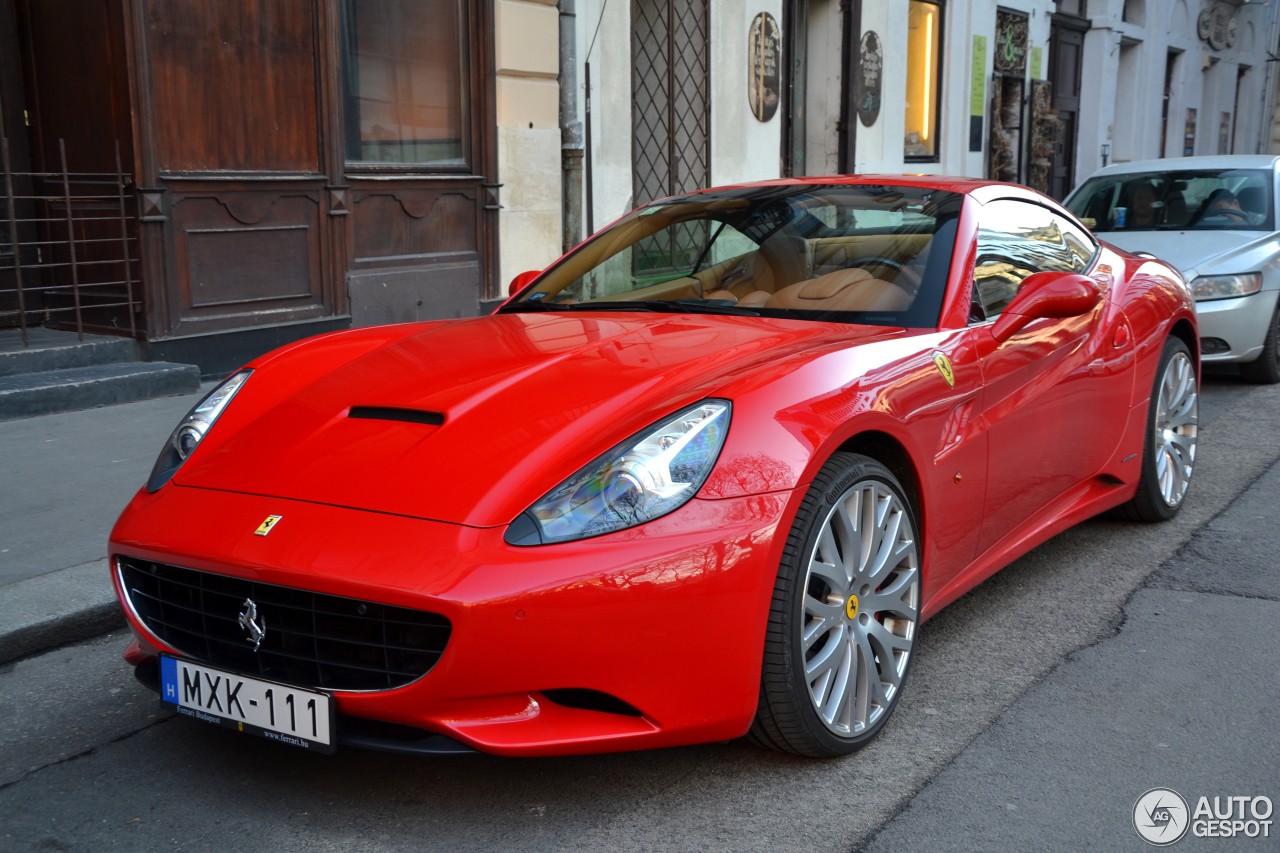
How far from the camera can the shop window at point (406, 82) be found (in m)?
9.09

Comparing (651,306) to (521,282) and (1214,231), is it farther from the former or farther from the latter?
(1214,231)

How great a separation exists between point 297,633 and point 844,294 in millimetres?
1866

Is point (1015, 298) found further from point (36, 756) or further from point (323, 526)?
point (36, 756)

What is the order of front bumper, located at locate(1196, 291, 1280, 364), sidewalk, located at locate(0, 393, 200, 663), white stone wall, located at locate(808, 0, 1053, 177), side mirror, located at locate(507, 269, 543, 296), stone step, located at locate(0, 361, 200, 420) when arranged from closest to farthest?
Result: sidewalk, located at locate(0, 393, 200, 663)
side mirror, located at locate(507, 269, 543, 296)
stone step, located at locate(0, 361, 200, 420)
front bumper, located at locate(1196, 291, 1280, 364)
white stone wall, located at locate(808, 0, 1053, 177)

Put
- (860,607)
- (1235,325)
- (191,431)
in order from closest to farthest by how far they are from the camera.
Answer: (860,607) → (191,431) → (1235,325)

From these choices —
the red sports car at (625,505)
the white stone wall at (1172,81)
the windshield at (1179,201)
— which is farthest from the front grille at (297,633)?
the white stone wall at (1172,81)

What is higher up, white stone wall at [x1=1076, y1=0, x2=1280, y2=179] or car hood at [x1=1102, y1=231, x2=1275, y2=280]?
white stone wall at [x1=1076, y1=0, x2=1280, y2=179]

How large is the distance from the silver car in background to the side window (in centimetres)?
373

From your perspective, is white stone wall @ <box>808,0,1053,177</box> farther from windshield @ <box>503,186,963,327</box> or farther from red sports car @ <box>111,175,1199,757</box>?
red sports car @ <box>111,175,1199,757</box>

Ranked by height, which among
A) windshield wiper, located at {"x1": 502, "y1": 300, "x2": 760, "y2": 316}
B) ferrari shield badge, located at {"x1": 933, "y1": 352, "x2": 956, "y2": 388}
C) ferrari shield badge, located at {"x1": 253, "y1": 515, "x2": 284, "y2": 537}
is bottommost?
ferrari shield badge, located at {"x1": 253, "y1": 515, "x2": 284, "y2": 537}

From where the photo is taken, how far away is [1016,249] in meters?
4.24

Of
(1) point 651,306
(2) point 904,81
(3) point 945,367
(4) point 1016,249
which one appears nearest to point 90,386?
(1) point 651,306

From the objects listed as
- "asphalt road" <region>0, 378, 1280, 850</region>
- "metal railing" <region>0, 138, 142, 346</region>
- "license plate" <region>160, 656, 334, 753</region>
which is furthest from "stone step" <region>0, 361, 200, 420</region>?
"license plate" <region>160, 656, 334, 753</region>

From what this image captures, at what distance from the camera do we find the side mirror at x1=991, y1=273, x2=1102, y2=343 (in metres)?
3.74
